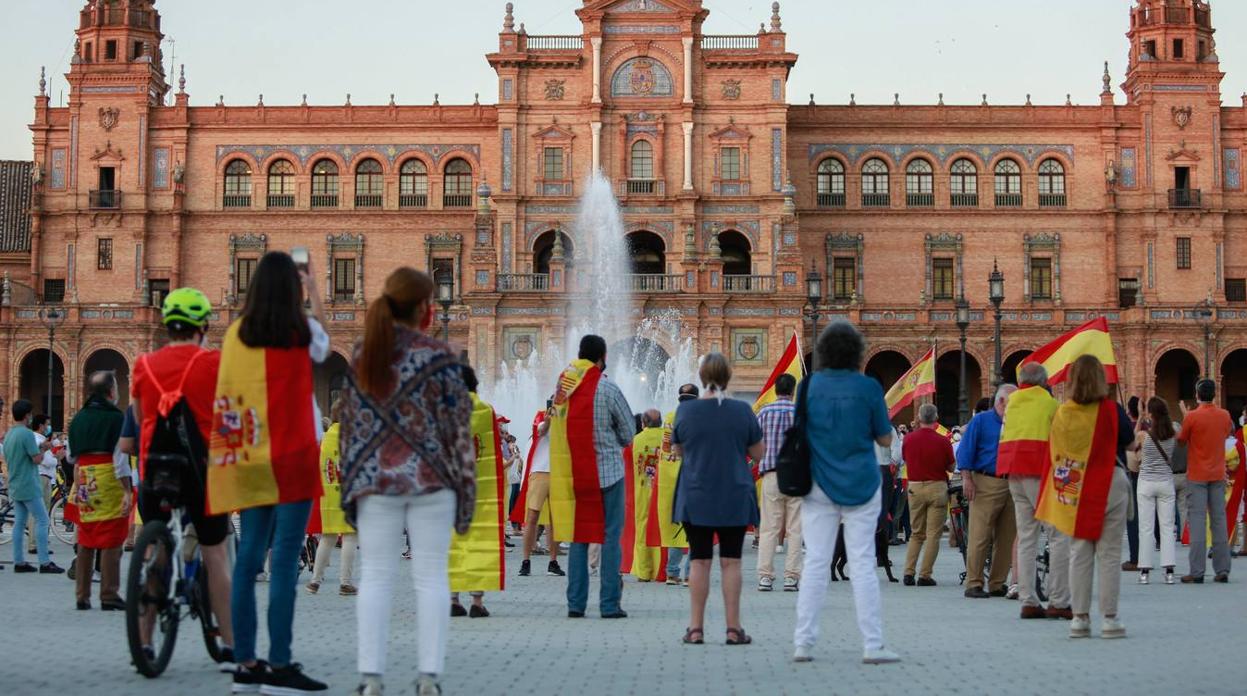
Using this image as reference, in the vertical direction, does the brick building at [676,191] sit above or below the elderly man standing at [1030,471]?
above

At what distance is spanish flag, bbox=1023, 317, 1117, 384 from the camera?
17.3 metres

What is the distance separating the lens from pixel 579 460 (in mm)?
13438

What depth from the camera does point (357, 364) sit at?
8.33m

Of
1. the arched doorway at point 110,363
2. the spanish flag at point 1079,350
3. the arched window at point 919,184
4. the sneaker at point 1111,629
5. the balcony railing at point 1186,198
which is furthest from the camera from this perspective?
the arched window at point 919,184

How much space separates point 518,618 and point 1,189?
5795cm

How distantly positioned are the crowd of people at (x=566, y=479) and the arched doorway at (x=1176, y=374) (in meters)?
41.0

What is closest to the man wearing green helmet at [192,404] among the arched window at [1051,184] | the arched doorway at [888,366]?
the arched doorway at [888,366]

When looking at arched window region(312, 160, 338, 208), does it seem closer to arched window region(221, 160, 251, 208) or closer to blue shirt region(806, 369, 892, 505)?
arched window region(221, 160, 251, 208)

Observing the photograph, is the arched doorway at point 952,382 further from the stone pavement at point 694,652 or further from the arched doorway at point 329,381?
the stone pavement at point 694,652

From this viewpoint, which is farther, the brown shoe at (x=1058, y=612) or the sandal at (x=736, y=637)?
the brown shoe at (x=1058, y=612)

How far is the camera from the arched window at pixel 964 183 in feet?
201

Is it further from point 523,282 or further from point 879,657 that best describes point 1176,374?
point 879,657

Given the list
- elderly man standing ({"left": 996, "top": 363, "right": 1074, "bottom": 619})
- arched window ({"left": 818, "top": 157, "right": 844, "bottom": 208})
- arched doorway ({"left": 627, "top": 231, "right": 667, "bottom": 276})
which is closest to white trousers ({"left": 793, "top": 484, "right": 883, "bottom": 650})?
elderly man standing ({"left": 996, "top": 363, "right": 1074, "bottom": 619})

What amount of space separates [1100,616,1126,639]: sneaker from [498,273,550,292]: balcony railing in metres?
40.6
